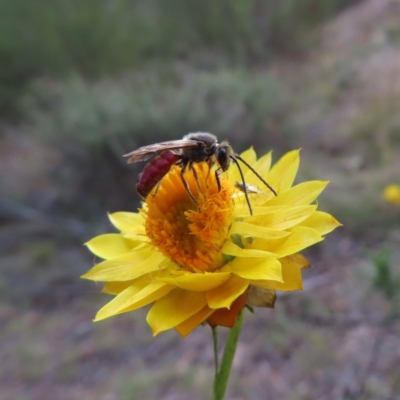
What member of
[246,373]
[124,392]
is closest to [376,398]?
[246,373]

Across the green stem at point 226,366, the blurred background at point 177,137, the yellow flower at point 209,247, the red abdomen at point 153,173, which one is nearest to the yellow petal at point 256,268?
the yellow flower at point 209,247

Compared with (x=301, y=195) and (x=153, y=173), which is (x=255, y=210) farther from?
(x=153, y=173)

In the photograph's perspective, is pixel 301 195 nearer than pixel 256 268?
No

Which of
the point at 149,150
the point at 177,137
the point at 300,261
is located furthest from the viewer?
the point at 177,137

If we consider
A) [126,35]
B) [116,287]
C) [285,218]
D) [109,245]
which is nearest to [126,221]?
[109,245]

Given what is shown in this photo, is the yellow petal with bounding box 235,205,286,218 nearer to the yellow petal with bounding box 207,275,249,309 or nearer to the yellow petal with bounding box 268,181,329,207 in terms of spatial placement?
the yellow petal with bounding box 268,181,329,207

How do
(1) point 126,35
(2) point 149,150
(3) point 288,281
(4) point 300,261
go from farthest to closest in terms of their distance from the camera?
(1) point 126,35, (2) point 149,150, (4) point 300,261, (3) point 288,281

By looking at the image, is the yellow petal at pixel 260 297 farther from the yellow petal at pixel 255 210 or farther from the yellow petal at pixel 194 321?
the yellow petal at pixel 255 210
